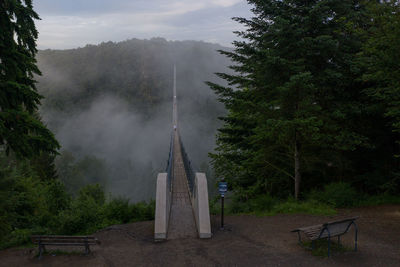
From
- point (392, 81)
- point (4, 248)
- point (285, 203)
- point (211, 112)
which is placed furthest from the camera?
point (211, 112)

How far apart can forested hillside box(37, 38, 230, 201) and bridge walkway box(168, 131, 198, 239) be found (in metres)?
97.9

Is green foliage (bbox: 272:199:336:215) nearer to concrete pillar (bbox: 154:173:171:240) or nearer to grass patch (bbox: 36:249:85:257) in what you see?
concrete pillar (bbox: 154:173:171:240)

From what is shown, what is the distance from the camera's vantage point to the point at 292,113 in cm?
924

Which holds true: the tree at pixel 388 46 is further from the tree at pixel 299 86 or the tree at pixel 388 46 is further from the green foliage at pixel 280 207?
the green foliage at pixel 280 207

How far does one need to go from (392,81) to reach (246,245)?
6064 mm

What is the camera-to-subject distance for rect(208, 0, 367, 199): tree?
29.5ft

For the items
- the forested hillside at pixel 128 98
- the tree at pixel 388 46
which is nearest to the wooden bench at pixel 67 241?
the tree at pixel 388 46

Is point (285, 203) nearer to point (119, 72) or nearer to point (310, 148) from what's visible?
point (310, 148)

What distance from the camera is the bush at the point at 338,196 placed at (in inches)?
373

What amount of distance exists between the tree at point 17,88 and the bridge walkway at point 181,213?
3.70 meters

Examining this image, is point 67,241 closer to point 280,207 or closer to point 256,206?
point 280,207

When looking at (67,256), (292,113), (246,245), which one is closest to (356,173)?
(292,113)

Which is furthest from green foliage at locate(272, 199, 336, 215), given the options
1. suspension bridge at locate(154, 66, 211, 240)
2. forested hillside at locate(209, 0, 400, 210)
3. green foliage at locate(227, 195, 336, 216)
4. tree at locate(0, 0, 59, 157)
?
tree at locate(0, 0, 59, 157)

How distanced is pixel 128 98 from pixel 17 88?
14810cm
